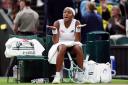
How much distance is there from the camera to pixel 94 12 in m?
18.7

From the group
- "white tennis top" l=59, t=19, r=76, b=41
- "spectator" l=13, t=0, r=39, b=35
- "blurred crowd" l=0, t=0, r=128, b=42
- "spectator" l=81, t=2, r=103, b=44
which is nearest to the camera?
"white tennis top" l=59, t=19, r=76, b=41

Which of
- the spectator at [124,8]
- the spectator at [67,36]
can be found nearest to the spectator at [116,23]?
the spectator at [124,8]

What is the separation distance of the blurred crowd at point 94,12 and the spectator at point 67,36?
3238 mm

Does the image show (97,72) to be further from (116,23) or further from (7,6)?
(7,6)

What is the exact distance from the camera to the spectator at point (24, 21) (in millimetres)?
18500

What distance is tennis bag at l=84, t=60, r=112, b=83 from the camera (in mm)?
15007

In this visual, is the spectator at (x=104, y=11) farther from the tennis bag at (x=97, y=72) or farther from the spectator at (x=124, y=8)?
the tennis bag at (x=97, y=72)

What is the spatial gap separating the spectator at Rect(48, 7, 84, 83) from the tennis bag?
33 cm

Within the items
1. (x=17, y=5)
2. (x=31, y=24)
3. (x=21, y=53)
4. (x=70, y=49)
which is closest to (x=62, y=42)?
(x=70, y=49)

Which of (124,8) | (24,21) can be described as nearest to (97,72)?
(24,21)

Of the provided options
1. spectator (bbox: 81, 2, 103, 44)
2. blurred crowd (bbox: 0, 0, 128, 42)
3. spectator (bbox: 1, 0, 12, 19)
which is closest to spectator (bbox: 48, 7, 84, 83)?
blurred crowd (bbox: 0, 0, 128, 42)

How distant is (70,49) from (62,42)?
25cm

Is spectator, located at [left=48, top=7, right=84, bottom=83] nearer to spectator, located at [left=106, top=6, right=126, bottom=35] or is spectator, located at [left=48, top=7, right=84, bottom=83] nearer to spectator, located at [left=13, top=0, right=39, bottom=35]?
spectator, located at [left=13, top=0, right=39, bottom=35]

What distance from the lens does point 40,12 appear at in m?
22.6
